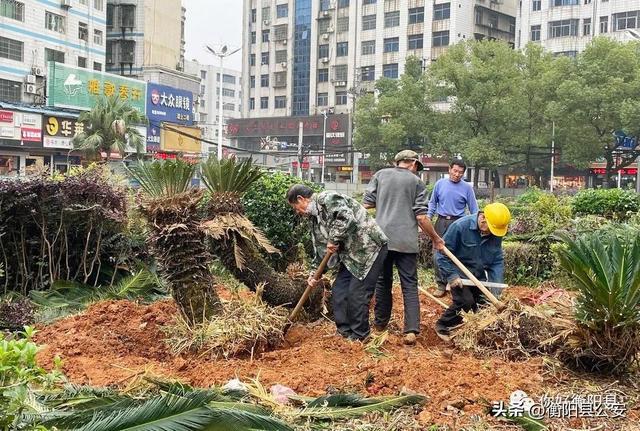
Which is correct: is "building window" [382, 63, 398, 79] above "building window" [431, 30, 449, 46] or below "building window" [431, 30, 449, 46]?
below

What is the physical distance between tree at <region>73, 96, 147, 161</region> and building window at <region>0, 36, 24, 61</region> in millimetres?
6517

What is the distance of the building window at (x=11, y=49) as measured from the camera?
112 ft

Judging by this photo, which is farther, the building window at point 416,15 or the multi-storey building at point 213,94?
the multi-storey building at point 213,94

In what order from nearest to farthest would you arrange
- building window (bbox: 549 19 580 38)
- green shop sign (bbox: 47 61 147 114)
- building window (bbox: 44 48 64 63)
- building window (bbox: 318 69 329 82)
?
green shop sign (bbox: 47 61 147 114) < building window (bbox: 44 48 64 63) < building window (bbox: 549 19 580 38) < building window (bbox: 318 69 329 82)

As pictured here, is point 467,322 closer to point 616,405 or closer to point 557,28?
point 616,405

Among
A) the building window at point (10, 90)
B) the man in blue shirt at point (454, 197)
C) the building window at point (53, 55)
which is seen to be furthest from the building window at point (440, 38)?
the man in blue shirt at point (454, 197)

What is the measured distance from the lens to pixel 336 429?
361 centimetres

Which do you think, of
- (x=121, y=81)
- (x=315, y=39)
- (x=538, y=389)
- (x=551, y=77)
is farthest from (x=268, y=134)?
(x=538, y=389)

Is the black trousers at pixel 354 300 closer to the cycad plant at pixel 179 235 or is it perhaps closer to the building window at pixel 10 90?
the cycad plant at pixel 179 235

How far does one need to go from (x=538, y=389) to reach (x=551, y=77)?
108 ft

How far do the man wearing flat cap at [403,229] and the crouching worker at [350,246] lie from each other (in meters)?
0.33

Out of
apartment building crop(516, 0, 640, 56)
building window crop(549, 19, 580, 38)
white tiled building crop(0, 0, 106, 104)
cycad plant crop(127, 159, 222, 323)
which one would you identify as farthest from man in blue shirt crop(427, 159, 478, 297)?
building window crop(549, 19, 580, 38)

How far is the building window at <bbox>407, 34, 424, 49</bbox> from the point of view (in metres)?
55.0

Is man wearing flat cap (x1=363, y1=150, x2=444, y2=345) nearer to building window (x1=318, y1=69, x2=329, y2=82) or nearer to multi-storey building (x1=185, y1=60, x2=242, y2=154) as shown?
building window (x1=318, y1=69, x2=329, y2=82)
